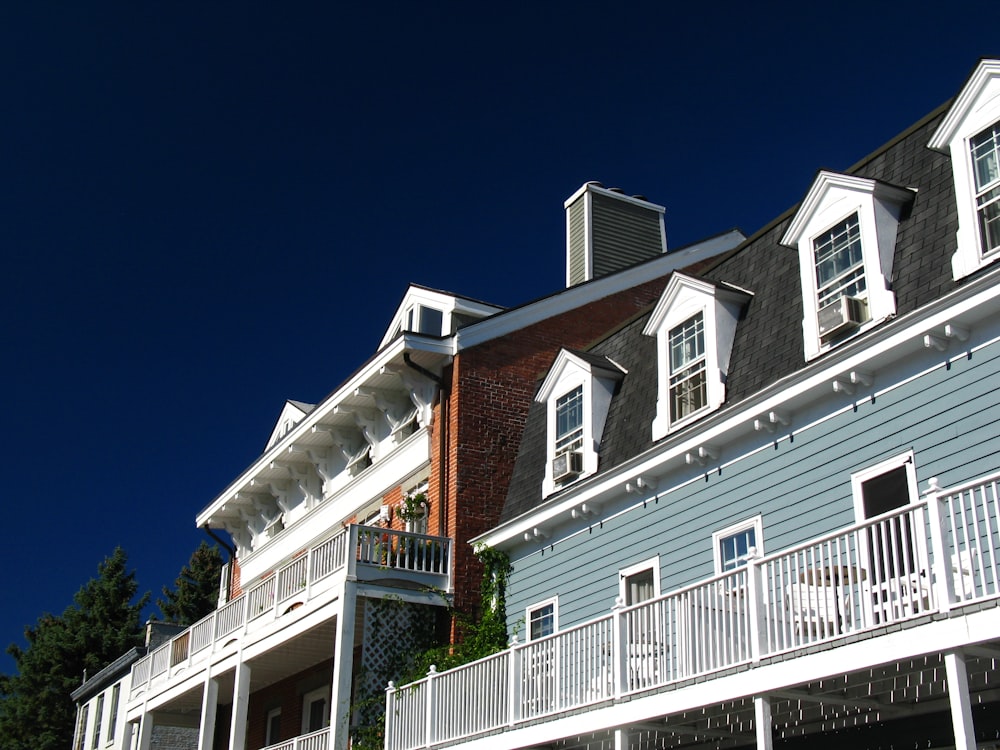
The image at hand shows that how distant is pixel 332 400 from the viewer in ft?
81.1

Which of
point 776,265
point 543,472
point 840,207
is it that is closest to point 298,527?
point 543,472

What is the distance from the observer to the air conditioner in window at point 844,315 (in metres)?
13.8

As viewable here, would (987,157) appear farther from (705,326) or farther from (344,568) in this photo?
(344,568)

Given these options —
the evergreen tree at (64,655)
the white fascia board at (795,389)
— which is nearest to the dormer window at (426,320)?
the white fascia board at (795,389)

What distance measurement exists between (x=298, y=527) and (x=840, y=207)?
56.1ft

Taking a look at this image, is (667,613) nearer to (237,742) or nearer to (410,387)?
(410,387)

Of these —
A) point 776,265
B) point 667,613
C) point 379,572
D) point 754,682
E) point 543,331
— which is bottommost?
point 754,682

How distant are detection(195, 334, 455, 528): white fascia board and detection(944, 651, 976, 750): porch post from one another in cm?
1346

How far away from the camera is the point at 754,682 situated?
38.0ft

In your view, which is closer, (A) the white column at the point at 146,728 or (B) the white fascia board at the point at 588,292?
(B) the white fascia board at the point at 588,292

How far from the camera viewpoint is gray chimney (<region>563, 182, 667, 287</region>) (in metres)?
26.8

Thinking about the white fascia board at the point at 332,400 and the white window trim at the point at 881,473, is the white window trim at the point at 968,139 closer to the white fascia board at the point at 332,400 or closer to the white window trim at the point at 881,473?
the white window trim at the point at 881,473

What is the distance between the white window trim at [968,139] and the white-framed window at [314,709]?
1664 centimetres

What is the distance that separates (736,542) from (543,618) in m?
4.62
